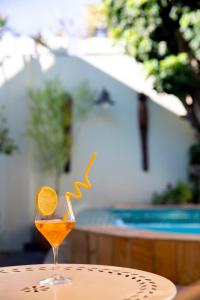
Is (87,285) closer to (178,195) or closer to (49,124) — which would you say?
(49,124)

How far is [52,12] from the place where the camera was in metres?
10.3

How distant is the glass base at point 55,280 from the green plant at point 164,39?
19.4 feet

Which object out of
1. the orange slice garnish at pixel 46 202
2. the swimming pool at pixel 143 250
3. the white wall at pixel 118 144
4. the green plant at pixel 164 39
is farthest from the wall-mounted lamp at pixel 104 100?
the orange slice garnish at pixel 46 202

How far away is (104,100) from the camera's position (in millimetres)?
8680

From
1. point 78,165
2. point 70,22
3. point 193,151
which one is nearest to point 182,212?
point 193,151

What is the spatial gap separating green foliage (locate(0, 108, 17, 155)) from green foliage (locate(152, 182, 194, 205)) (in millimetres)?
2605

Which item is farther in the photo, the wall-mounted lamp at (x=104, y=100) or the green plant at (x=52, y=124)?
the wall-mounted lamp at (x=104, y=100)

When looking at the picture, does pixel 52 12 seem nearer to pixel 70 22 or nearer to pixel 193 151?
pixel 70 22

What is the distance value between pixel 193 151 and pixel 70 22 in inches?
154

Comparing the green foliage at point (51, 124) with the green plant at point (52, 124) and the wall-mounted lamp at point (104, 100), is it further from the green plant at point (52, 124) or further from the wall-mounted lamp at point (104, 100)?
the wall-mounted lamp at point (104, 100)

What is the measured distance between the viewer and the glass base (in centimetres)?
149

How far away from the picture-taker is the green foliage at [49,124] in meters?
8.23

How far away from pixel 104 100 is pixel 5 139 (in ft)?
6.65

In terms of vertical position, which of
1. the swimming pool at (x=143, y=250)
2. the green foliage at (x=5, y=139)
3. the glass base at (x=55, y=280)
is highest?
the green foliage at (x=5, y=139)
